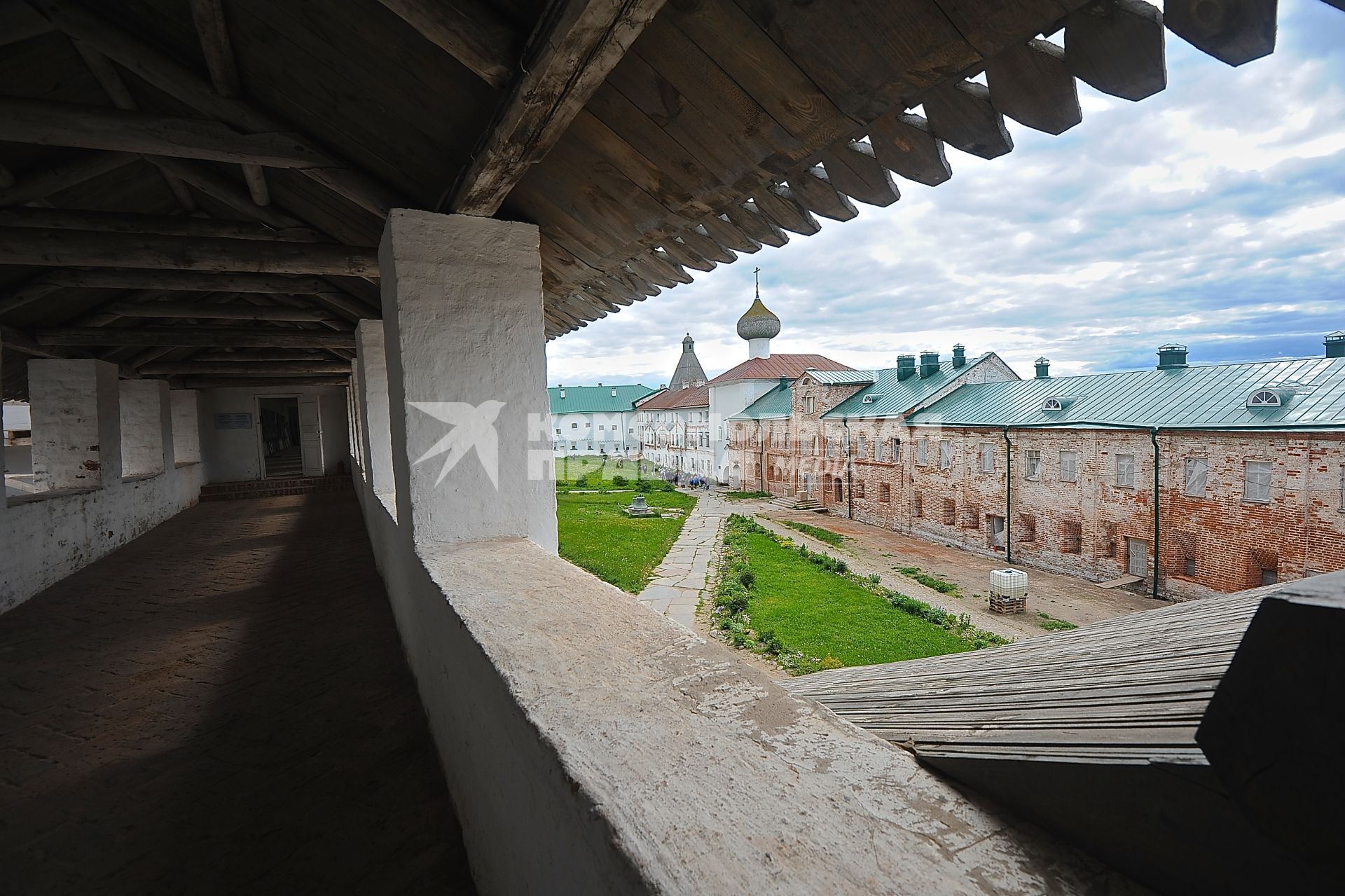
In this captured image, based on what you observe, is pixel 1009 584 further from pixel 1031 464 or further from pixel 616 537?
pixel 616 537

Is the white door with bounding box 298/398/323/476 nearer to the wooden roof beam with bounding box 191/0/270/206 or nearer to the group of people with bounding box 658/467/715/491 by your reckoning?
the wooden roof beam with bounding box 191/0/270/206

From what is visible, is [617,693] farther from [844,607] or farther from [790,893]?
[844,607]

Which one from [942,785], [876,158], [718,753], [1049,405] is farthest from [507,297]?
[1049,405]

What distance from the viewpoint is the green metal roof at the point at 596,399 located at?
45.7 meters

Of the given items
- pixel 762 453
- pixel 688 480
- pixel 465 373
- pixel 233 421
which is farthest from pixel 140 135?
pixel 688 480

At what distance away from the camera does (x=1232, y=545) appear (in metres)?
10.7

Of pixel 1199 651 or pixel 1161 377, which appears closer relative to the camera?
pixel 1199 651

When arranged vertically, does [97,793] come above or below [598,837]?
below

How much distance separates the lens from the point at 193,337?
7.67 metres

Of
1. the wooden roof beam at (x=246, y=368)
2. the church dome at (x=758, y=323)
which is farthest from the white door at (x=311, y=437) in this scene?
the church dome at (x=758, y=323)

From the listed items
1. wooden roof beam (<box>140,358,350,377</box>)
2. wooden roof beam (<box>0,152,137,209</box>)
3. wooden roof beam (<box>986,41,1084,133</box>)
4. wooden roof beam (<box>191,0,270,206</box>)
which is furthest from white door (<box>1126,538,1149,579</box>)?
wooden roof beam (<box>0,152,137,209</box>)

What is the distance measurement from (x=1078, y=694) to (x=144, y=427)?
13657mm

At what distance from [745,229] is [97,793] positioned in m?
3.68

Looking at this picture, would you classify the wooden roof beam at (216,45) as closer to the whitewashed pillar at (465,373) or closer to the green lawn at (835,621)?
the whitewashed pillar at (465,373)
